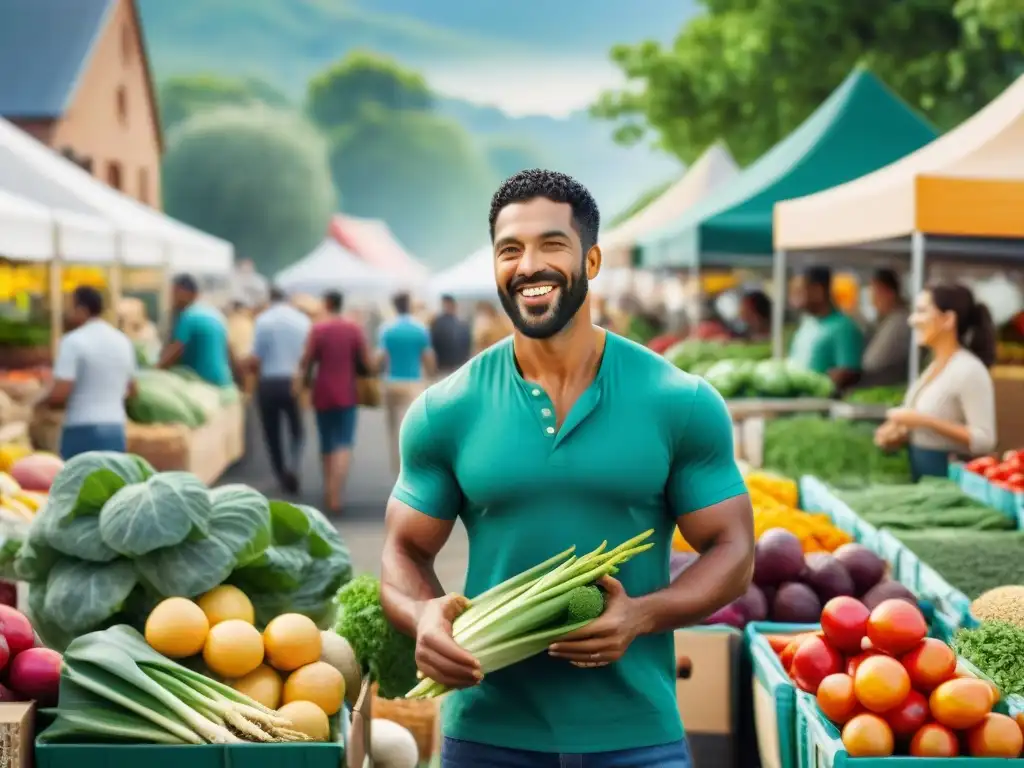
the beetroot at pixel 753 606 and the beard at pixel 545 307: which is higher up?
the beard at pixel 545 307

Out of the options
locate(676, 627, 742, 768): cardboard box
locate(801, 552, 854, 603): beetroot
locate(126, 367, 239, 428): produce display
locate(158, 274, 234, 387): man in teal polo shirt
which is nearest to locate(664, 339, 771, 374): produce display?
locate(126, 367, 239, 428): produce display

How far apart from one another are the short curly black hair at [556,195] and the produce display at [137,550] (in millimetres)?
1801

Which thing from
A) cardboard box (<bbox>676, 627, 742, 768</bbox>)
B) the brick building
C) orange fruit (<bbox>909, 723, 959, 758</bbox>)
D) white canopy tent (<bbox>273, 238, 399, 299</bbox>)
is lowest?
cardboard box (<bbox>676, 627, 742, 768</bbox>)

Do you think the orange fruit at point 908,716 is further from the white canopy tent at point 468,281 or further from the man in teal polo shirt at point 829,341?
the white canopy tent at point 468,281

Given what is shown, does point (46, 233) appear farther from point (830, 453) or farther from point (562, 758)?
point (562, 758)

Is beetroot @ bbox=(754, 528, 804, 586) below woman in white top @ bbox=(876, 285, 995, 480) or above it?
below

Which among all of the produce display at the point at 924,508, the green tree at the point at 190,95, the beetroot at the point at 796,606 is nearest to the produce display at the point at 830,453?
the produce display at the point at 924,508

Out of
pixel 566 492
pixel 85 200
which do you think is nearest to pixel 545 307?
pixel 566 492

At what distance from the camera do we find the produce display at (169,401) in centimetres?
1345

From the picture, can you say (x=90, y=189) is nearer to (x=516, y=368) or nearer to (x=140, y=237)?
(x=140, y=237)

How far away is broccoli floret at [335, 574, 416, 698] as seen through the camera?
15.0 ft

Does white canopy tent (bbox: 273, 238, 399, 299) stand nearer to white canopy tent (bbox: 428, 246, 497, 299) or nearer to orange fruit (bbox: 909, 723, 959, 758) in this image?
white canopy tent (bbox: 428, 246, 497, 299)

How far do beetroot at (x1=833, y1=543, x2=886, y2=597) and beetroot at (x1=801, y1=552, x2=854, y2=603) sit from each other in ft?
0.16

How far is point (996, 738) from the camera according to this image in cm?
374
